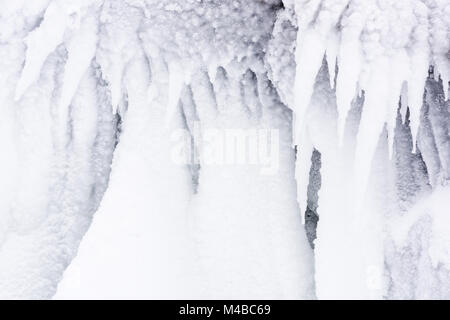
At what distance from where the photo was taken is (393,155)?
1.68 m

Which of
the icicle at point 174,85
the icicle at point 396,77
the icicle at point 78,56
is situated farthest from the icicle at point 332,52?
the icicle at point 78,56

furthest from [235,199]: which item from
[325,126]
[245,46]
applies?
[245,46]

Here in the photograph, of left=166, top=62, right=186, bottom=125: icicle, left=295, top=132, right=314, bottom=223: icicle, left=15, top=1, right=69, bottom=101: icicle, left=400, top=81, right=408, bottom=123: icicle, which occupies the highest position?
left=15, top=1, right=69, bottom=101: icicle

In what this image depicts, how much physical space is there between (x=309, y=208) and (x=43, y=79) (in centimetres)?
94

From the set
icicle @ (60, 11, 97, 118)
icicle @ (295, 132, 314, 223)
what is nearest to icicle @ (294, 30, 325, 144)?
icicle @ (295, 132, 314, 223)

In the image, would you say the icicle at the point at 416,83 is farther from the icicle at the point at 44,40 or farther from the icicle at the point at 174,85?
the icicle at the point at 44,40

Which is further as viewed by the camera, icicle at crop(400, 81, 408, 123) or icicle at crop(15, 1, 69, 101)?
icicle at crop(15, 1, 69, 101)

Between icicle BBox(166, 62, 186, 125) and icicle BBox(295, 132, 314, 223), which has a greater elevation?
icicle BBox(166, 62, 186, 125)

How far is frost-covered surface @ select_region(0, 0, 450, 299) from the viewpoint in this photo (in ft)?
4.99

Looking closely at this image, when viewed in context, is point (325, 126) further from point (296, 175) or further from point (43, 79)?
point (43, 79)

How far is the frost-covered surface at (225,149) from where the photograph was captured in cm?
152

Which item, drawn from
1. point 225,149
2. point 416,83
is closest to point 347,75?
point 416,83

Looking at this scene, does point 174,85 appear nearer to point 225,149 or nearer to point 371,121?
point 225,149

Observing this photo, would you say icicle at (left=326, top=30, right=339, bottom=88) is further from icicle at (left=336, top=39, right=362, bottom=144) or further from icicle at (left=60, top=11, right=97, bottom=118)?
icicle at (left=60, top=11, right=97, bottom=118)
